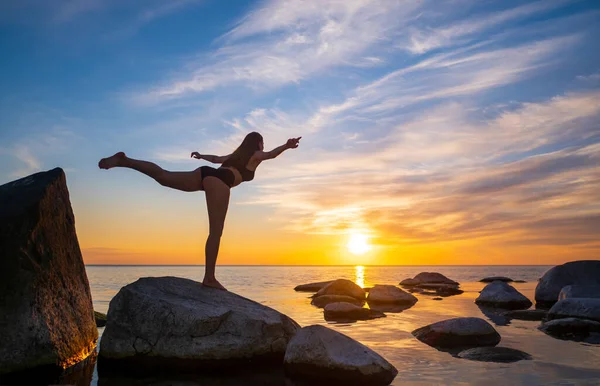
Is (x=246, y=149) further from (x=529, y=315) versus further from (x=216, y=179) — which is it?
(x=529, y=315)

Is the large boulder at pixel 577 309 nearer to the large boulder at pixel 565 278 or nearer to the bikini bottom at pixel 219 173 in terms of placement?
the large boulder at pixel 565 278

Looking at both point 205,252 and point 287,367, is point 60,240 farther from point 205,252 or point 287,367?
point 287,367

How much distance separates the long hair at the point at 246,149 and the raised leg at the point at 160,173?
0.84 metres

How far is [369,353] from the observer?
7.03m

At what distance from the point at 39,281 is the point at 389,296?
16.2m

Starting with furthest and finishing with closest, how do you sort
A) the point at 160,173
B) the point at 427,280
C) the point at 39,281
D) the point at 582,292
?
the point at 427,280
the point at 582,292
the point at 160,173
the point at 39,281

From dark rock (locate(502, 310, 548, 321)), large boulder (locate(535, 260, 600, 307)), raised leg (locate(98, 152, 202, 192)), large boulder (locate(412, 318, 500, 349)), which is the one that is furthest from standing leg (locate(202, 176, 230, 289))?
large boulder (locate(535, 260, 600, 307))

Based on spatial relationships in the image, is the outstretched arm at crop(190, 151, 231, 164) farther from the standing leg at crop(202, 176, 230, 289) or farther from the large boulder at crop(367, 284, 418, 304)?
the large boulder at crop(367, 284, 418, 304)

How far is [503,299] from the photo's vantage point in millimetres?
19688

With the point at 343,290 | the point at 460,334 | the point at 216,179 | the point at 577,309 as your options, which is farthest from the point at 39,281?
the point at 343,290

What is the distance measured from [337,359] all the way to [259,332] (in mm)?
1893

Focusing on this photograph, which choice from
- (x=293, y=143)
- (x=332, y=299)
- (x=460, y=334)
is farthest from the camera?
(x=332, y=299)

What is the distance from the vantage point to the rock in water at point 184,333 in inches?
313

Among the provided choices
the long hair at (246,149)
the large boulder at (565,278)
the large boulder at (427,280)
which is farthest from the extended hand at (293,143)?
the large boulder at (427,280)
